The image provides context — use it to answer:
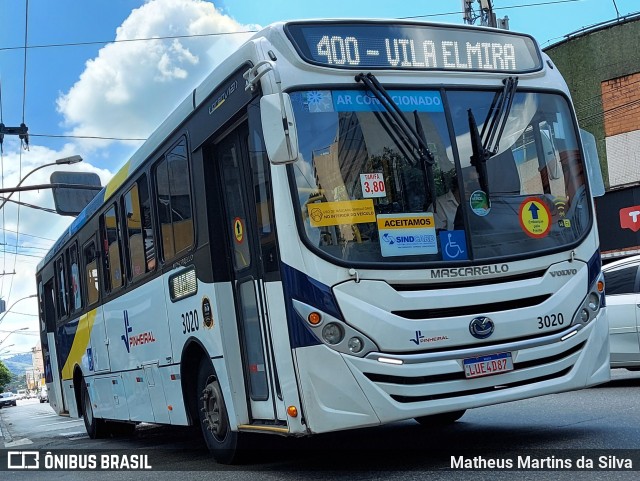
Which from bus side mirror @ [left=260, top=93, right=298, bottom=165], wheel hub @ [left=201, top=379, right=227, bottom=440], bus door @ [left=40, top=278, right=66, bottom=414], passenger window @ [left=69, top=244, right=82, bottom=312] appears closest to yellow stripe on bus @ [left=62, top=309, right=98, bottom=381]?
passenger window @ [left=69, top=244, right=82, bottom=312]

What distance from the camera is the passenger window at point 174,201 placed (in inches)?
326

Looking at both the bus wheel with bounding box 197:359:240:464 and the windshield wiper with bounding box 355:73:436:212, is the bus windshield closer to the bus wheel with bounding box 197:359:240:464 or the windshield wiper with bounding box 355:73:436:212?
the windshield wiper with bounding box 355:73:436:212

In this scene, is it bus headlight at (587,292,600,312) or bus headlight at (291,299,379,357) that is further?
bus headlight at (587,292,600,312)

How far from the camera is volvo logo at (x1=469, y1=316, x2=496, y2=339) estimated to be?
20.9 ft

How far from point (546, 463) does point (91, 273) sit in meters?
8.25

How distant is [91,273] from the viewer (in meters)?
12.9

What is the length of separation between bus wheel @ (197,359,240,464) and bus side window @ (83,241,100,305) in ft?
15.3

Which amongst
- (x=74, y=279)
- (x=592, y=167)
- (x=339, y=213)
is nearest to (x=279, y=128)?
(x=339, y=213)

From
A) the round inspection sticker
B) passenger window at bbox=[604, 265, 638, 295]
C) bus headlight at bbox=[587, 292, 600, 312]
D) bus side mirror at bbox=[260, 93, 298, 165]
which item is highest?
bus side mirror at bbox=[260, 93, 298, 165]

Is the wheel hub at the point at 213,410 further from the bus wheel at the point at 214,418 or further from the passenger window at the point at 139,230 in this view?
the passenger window at the point at 139,230

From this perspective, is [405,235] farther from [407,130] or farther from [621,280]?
[621,280]

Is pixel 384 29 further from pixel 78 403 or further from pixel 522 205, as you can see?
pixel 78 403

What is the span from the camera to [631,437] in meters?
7.14

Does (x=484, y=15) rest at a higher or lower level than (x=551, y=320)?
higher
